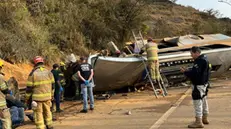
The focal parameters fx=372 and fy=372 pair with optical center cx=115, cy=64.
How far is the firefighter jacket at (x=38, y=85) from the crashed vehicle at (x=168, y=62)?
4993 mm

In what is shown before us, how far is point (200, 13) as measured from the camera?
50.1 m

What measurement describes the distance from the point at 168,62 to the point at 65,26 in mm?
10942

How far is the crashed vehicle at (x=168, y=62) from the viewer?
1298 centimetres

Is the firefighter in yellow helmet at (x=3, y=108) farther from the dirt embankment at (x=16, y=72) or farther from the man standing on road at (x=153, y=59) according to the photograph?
the dirt embankment at (x=16, y=72)

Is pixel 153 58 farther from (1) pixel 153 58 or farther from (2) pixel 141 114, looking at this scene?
(2) pixel 141 114

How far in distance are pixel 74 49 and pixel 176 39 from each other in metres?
8.98

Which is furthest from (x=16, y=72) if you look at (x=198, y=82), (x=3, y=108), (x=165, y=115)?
(x=198, y=82)

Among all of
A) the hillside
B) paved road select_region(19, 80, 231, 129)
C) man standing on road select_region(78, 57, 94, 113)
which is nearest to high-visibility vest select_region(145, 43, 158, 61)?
paved road select_region(19, 80, 231, 129)

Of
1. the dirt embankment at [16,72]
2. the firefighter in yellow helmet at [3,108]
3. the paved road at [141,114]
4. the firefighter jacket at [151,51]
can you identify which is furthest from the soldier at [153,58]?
the firefighter in yellow helmet at [3,108]

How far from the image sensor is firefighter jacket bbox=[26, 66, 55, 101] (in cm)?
732

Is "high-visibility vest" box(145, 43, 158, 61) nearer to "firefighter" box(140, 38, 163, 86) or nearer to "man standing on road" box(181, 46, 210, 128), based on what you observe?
"firefighter" box(140, 38, 163, 86)

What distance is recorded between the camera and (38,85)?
7336 mm

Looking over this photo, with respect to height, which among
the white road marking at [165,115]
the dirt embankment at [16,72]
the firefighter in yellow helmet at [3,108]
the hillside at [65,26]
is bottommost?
the white road marking at [165,115]

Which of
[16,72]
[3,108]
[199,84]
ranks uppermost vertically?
[16,72]
